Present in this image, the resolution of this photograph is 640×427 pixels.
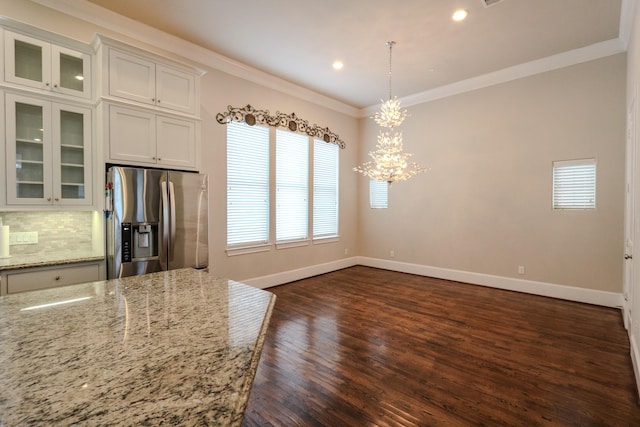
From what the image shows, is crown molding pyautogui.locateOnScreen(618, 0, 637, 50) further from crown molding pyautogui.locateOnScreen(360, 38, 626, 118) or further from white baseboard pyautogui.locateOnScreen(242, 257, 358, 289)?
white baseboard pyautogui.locateOnScreen(242, 257, 358, 289)

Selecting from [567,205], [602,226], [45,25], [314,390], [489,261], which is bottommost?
[314,390]

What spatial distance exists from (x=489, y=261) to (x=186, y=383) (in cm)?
528

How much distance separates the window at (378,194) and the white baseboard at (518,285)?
1.22 meters

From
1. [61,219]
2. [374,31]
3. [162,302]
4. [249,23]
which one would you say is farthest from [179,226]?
[374,31]

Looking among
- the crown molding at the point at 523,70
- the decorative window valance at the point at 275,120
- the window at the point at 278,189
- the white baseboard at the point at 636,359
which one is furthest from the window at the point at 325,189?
the white baseboard at the point at 636,359

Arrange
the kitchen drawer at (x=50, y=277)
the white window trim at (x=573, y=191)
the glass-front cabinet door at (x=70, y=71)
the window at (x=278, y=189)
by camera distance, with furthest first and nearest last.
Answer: the window at (x=278, y=189) < the white window trim at (x=573, y=191) < the glass-front cabinet door at (x=70, y=71) < the kitchen drawer at (x=50, y=277)

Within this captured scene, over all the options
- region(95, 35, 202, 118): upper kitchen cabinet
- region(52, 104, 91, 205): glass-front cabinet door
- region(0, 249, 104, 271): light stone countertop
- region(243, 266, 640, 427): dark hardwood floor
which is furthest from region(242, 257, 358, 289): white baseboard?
region(95, 35, 202, 118): upper kitchen cabinet

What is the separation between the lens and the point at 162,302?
1.42 meters

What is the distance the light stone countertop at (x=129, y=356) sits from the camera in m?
0.67

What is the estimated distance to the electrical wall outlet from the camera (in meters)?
2.81

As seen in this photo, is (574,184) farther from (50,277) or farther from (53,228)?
(53,228)

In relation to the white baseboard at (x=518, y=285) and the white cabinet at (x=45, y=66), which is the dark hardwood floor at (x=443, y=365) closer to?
the white baseboard at (x=518, y=285)

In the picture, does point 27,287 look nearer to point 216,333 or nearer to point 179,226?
point 179,226

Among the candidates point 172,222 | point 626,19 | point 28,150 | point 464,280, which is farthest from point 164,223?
point 626,19
